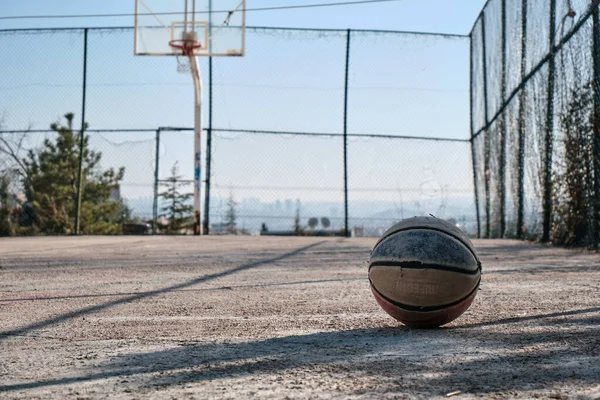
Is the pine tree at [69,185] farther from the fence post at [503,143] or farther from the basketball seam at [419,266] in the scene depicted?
the basketball seam at [419,266]

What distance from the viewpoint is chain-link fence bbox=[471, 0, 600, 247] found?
28.8 ft

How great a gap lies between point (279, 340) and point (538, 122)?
890cm

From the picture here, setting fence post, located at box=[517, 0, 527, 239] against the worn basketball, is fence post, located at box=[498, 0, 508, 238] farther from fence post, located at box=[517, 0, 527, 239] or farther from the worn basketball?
the worn basketball

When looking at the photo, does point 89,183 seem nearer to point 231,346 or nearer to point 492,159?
point 492,159

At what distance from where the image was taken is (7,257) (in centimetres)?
795

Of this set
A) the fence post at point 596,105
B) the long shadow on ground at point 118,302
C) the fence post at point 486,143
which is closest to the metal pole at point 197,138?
the fence post at point 486,143

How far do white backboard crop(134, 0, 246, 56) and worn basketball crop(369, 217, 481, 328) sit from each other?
40.2ft

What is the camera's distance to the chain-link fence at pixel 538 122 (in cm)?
877

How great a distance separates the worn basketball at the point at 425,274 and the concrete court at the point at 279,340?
0.10 metres

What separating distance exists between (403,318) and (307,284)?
2.08m

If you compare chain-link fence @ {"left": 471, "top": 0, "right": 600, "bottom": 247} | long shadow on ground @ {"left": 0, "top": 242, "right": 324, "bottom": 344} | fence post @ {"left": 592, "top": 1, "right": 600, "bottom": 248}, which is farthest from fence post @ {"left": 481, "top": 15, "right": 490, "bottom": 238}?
long shadow on ground @ {"left": 0, "top": 242, "right": 324, "bottom": 344}

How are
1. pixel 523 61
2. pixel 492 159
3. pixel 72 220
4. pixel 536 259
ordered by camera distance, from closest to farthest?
pixel 536 259 → pixel 523 61 → pixel 492 159 → pixel 72 220

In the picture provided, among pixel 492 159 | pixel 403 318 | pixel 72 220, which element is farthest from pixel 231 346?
Answer: pixel 72 220

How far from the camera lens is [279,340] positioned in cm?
302
